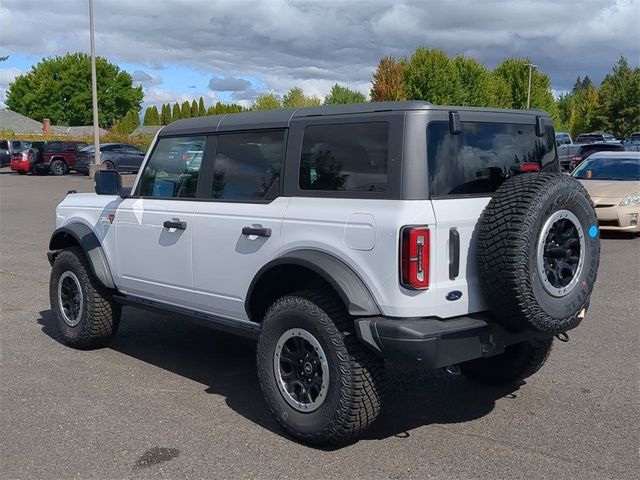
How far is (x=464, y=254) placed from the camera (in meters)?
4.00

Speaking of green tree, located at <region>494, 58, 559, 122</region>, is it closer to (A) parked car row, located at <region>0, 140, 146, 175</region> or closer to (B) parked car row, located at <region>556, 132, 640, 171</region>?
(B) parked car row, located at <region>556, 132, 640, 171</region>

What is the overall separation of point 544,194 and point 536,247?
0.29 meters

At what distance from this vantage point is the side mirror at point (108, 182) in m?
5.82

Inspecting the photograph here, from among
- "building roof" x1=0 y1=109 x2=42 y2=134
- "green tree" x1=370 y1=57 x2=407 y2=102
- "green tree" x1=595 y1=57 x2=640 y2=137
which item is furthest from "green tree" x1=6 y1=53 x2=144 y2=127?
"green tree" x1=595 y1=57 x2=640 y2=137

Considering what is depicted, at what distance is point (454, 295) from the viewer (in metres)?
3.96

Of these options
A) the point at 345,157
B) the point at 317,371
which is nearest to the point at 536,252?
the point at 345,157

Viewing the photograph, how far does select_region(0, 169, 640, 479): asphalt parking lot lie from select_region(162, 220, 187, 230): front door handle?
3.82 ft

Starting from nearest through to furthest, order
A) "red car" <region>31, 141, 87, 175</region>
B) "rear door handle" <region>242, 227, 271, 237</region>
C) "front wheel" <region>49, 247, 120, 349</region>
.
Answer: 1. "rear door handle" <region>242, 227, 271, 237</region>
2. "front wheel" <region>49, 247, 120, 349</region>
3. "red car" <region>31, 141, 87, 175</region>

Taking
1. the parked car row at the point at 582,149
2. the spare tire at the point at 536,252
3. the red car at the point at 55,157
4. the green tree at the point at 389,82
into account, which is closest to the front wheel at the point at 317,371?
the spare tire at the point at 536,252

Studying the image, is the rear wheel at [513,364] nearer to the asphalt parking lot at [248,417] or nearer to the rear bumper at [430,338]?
the asphalt parking lot at [248,417]

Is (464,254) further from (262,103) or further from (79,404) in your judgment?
(262,103)

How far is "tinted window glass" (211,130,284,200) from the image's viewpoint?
15.4 ft

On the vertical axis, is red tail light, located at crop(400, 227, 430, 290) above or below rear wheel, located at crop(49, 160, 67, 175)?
below

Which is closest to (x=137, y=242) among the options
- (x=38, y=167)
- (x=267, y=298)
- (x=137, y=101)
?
(x=267, y=298)
